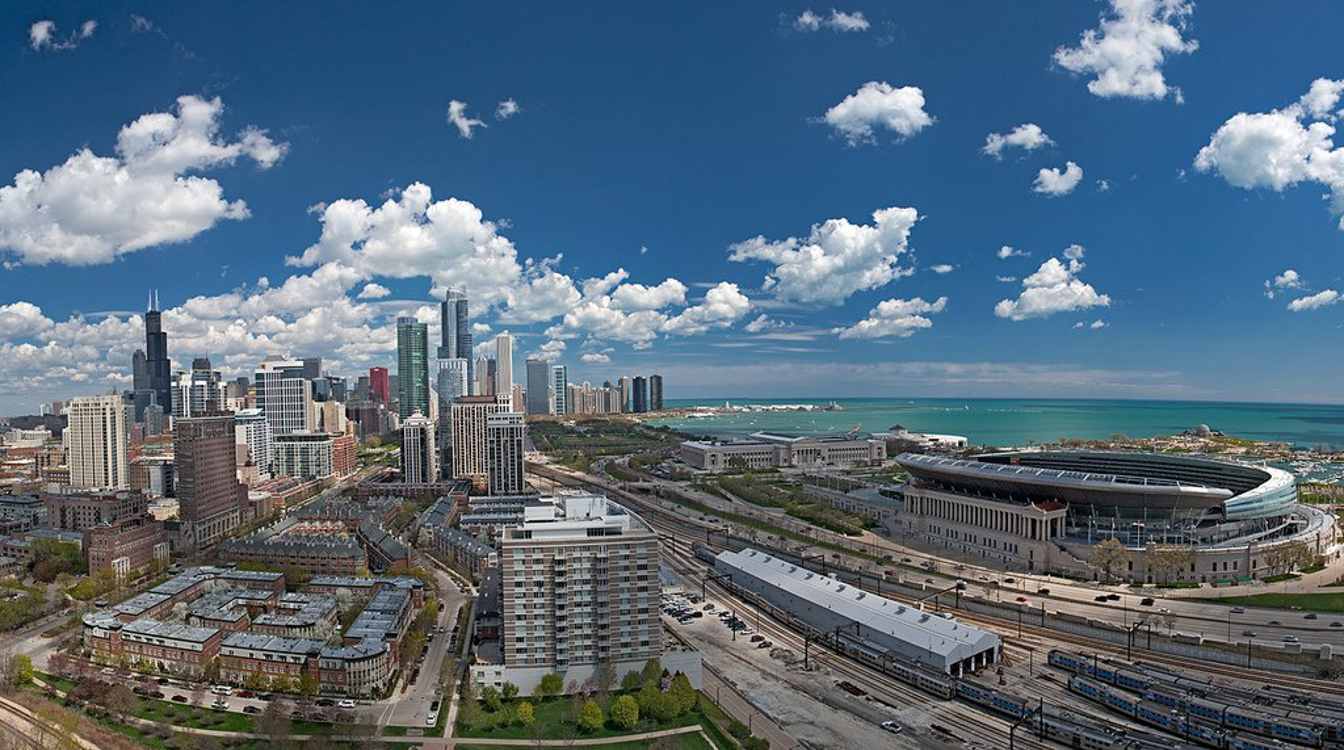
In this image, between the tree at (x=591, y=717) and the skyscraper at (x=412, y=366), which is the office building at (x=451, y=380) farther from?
the tree at (x=591, y=717)

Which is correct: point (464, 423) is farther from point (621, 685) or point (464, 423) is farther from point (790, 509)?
point (621, 685)

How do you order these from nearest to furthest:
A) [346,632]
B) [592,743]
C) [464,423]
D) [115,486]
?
[592,743]
[346,632]
[115,486]
[464,423]

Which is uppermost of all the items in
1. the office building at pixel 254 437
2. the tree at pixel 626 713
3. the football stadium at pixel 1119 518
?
the office building at pixel 254 437

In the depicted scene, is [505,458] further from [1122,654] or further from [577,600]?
[1122,654]

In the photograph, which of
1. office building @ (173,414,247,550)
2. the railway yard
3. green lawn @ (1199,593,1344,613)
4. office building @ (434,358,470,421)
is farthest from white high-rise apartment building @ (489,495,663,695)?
office building @ (434,358,470,421)

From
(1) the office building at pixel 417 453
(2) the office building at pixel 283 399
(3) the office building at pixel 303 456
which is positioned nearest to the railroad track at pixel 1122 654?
(1) the office building at pixel 417 453

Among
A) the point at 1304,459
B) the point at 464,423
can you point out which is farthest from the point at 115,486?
the point at 1304,459
